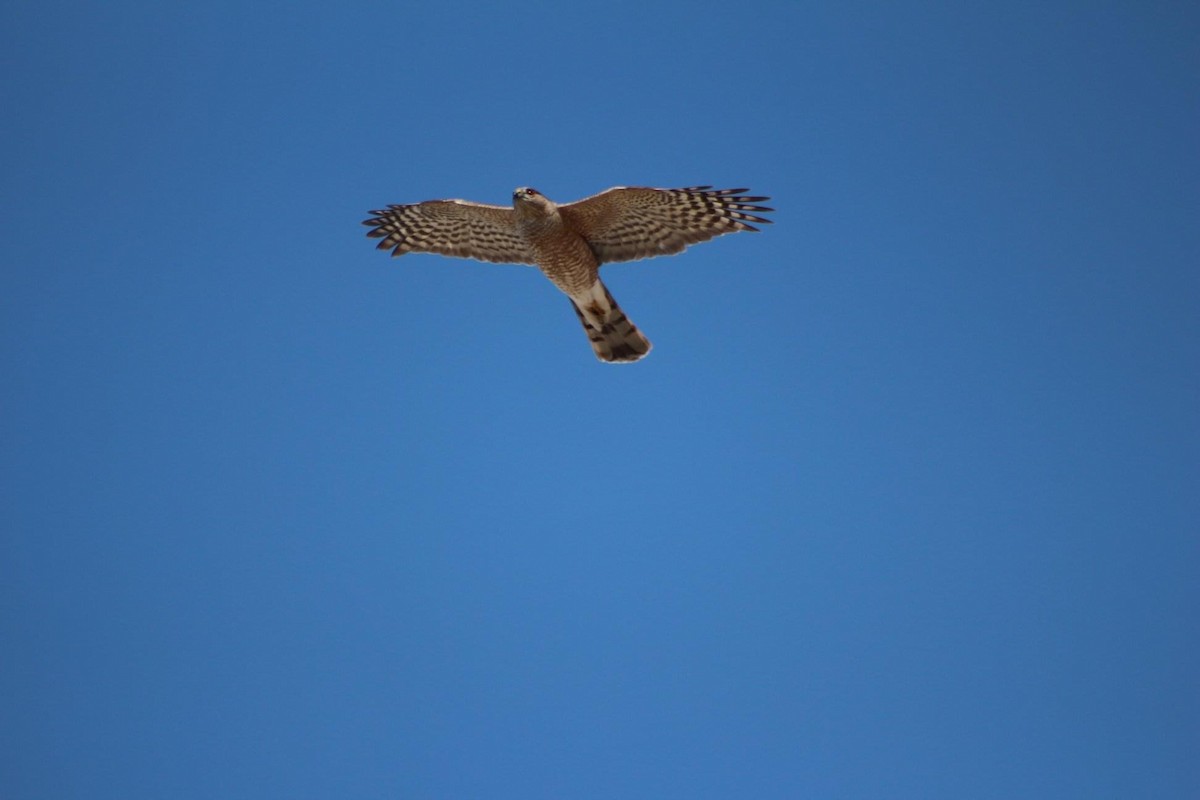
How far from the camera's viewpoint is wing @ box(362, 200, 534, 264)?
9.99 m

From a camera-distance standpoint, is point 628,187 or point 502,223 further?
point 502,223

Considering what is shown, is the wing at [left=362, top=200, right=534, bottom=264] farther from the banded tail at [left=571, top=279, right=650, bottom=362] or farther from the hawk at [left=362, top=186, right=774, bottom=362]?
the banded tail at [left=571, top=279, right=650, bottom=362]

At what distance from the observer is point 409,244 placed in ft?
33.7

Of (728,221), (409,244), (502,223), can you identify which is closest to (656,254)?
(728,221)

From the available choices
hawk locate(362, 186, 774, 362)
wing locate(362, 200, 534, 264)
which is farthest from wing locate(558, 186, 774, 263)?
wing locate(362, 200, 534, 264)

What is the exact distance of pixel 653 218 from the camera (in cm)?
973

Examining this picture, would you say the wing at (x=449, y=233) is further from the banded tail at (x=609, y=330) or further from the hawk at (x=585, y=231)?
the banded tail at (x=609, y=330)

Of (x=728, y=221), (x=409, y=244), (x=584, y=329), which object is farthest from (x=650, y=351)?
(x=409, y=244)

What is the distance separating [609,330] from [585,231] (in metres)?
0.91

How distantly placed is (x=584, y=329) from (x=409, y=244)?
5.07 ft

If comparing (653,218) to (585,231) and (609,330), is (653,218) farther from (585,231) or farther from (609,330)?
(609,330)

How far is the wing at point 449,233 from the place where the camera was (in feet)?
32.8

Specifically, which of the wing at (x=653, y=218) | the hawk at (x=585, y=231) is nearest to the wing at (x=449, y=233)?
the hawk at (x=585, y=231)

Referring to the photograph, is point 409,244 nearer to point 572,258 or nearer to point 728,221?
point 572,258
